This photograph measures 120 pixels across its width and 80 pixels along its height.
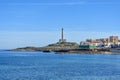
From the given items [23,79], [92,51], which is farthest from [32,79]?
[92,51]

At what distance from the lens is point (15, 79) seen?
44.0m

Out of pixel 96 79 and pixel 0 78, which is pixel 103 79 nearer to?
pixel 96 79

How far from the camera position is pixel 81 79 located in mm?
44812

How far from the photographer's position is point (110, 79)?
44.8m

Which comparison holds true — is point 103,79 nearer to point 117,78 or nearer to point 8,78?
point 117,78

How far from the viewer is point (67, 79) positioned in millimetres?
44656

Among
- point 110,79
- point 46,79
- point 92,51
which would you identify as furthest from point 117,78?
point 92,51

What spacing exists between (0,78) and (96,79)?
1193cm

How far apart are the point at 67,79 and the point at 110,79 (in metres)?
5.29

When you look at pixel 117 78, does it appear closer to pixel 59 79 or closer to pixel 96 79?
pixel 96 79

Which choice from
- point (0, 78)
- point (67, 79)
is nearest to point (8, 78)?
point (0, 78)

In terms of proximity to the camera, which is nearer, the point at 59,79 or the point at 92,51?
the point at 59,79

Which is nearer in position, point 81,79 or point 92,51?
point 81,79

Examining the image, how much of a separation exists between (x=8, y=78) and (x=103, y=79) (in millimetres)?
11836
